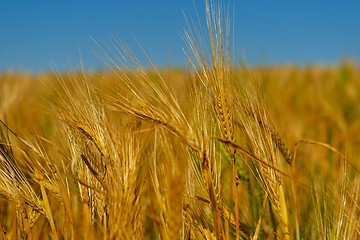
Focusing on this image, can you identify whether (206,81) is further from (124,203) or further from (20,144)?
(20,144)

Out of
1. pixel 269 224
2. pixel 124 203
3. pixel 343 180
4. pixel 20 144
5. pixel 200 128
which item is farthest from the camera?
pixel 20 144

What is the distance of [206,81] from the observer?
0.94 metres

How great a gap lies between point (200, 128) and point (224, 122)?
4 centimetres

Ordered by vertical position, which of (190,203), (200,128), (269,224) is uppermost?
(200,128)

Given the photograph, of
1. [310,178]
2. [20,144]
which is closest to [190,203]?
[310,178]

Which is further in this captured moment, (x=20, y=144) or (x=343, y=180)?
(x=20, y=144)

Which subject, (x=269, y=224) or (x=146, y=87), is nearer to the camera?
(x=146, y=87)

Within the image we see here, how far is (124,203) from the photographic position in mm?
757

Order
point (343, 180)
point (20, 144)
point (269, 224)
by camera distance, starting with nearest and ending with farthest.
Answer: point (343, 180), point (269, 224), point (20, 144)

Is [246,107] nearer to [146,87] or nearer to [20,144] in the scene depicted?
[146,87]

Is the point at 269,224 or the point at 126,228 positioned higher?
the point at 126,228

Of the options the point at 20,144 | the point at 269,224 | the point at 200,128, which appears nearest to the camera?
the point at 200,128

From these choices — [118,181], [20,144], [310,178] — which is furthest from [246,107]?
[20,144]

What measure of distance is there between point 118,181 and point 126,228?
0.07 m
